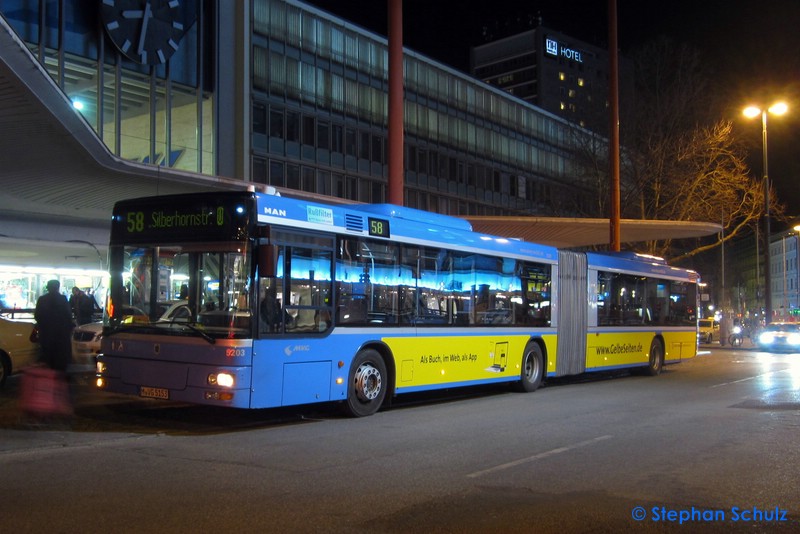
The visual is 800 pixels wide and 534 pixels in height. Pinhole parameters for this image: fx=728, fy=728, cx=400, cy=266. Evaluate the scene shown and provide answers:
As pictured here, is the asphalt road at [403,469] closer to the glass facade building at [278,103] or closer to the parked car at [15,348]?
the parked car at [15,348]

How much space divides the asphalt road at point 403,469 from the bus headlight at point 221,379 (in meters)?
0.73

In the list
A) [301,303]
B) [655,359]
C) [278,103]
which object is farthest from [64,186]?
[278,103]

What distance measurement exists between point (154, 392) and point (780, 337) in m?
32.5

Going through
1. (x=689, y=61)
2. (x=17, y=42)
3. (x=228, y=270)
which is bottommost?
(x=228, y=270)

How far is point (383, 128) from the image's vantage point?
48.2 meters

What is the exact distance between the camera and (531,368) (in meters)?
15.5

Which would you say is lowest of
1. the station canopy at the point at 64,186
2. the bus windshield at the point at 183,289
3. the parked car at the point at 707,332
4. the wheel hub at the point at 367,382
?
the parked car at the point at 707,332

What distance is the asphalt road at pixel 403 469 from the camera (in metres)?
5.81

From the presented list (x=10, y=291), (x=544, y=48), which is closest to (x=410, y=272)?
(x=10, y=291)

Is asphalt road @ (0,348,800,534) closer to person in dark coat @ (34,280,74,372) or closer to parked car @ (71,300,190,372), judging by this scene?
person in dark coat @ (34,280,74,372)

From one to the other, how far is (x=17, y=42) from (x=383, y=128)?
40.6 meters

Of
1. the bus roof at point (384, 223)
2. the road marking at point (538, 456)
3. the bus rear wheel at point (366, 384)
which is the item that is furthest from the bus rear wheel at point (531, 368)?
the road marking at point (538, 456)

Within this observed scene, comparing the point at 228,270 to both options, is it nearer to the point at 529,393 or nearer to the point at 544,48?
the point at 529,393

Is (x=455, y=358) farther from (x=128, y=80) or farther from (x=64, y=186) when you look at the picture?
(x=128, y=80)
